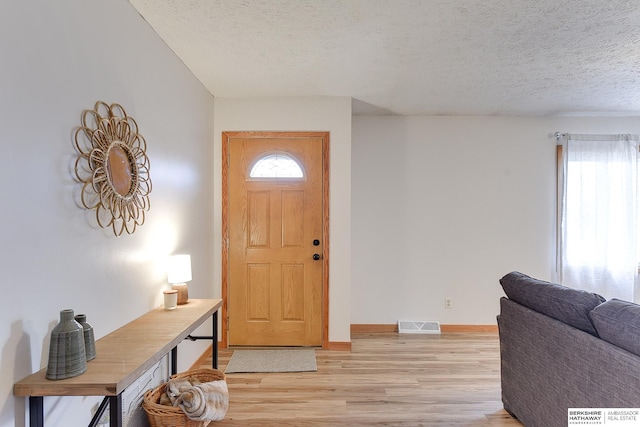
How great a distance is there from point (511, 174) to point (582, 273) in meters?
1.37

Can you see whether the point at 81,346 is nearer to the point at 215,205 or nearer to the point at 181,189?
the point at 181,189

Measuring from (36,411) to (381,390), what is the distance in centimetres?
216

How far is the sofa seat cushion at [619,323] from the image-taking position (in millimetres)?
1451

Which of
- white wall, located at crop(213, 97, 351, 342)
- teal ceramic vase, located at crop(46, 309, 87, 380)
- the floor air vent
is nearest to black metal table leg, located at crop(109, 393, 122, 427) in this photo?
teal ceramic vase, located at crop(46, 309, 87, 380)

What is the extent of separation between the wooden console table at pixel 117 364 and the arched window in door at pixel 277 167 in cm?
180

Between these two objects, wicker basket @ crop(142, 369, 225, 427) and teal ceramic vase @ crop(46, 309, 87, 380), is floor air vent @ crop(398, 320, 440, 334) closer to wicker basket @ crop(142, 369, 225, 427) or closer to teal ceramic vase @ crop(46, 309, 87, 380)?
wicker basket @ crop(142, 369, 225, 427)

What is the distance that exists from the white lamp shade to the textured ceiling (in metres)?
1.50

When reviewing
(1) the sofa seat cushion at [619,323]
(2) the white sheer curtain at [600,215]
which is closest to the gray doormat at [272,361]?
(1) the sofa seat cushion at [619,323]

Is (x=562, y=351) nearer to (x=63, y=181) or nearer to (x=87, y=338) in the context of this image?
(x=87, y=338)

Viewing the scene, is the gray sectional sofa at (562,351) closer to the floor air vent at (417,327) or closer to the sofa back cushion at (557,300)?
the sofa back cushion at (557,300)

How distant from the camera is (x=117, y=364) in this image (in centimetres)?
134

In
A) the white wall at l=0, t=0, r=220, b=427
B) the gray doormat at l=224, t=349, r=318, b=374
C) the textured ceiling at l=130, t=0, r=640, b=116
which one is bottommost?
the gray doormat at l=224, t=349, r=318, b=374

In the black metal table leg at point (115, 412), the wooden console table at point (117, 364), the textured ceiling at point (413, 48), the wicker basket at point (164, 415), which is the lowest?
the wicker basket at point (164, 415)

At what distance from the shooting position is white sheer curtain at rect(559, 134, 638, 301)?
3.90 meters
